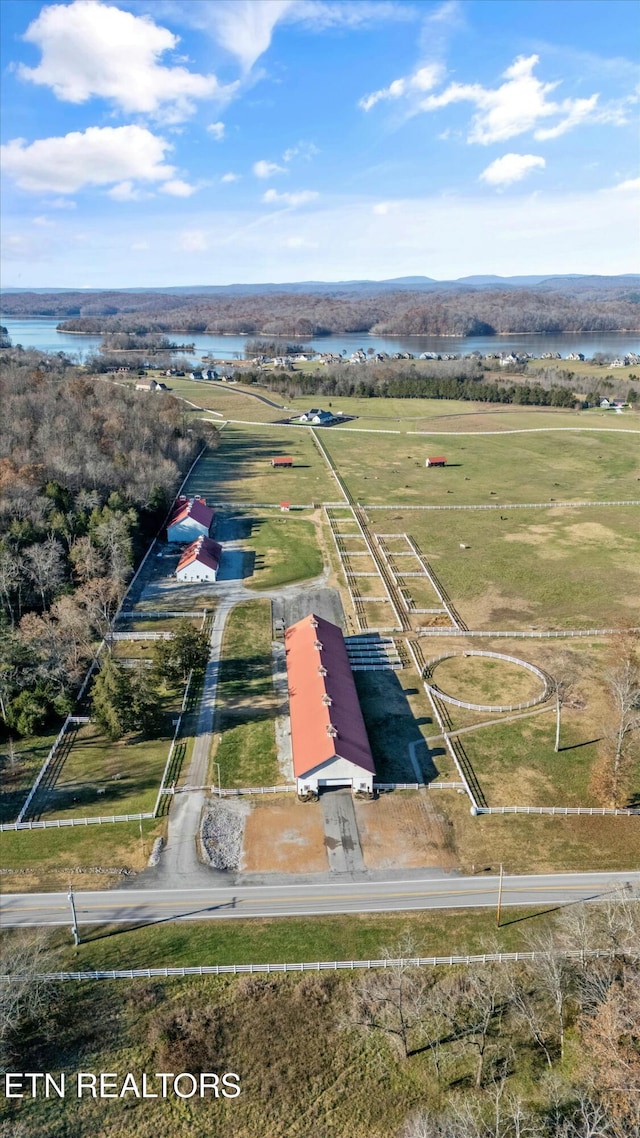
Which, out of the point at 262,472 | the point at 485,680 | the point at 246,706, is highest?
the point at 262,472

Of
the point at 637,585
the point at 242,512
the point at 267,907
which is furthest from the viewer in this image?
the point at 242,512

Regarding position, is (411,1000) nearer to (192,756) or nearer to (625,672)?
(192,756)

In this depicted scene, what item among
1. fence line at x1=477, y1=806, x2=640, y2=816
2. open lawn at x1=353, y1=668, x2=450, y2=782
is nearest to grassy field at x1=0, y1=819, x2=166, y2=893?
open lawn at x1=353, y1=668, x2=450, y2=782

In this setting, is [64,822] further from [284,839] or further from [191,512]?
[191,512]

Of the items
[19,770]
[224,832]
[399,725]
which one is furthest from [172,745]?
[399,725]

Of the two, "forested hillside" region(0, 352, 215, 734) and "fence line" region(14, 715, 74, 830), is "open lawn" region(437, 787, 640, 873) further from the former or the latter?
"forested hillside" region(0, 352, 215, 734)

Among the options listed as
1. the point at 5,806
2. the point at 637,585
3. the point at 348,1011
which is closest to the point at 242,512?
the point at 637,585
